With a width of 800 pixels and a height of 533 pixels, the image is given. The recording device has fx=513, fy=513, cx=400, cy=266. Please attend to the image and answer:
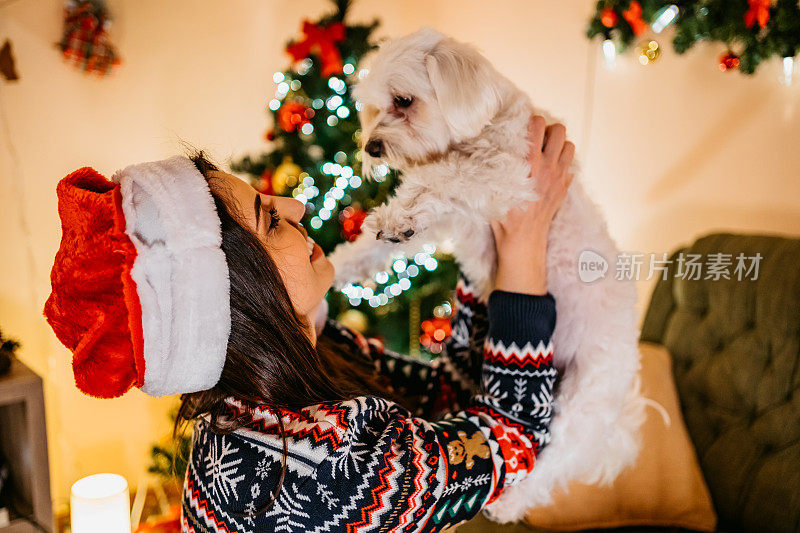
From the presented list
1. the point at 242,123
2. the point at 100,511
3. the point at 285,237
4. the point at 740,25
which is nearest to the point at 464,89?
the point at 285,237

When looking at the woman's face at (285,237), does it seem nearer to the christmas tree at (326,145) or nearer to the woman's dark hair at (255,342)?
the woman's dark hair at (255,342)

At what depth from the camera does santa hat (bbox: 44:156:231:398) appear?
28.2 inches

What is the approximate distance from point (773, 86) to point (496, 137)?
4.24 feet

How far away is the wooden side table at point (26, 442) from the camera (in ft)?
4.32

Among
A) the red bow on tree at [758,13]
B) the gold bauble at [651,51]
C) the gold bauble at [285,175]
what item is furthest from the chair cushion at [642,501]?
the gold bauble at [285,175]

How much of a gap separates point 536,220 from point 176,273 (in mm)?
710

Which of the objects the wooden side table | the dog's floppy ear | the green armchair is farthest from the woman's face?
the green armchair

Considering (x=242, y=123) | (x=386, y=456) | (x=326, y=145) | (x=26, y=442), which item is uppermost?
(x=242, y=123)

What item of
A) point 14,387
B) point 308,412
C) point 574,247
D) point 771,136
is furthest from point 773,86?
point 14,387

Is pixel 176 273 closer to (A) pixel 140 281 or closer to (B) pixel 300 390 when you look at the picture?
(A) pixel 140 281

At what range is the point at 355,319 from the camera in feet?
7.88

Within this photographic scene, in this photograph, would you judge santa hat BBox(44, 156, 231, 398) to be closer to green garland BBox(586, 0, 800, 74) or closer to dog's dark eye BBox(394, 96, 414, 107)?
dog's dark eye BBox(394, 96, 414, 107)

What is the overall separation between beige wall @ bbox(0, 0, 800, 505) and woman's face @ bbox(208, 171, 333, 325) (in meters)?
1.74

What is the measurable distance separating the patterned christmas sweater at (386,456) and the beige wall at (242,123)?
1423 millimetres
